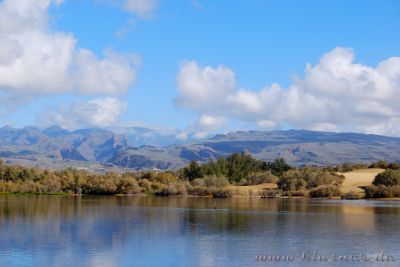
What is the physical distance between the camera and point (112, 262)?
39.1 metres

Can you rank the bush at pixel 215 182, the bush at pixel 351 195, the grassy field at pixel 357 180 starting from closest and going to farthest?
the bush at pixel 351 195 < the grassy field at pixel 357 180 < the bush at pixel 215 182

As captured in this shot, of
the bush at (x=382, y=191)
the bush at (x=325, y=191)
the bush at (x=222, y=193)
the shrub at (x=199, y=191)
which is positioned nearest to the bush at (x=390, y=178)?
the bush at (x=382, y=191)

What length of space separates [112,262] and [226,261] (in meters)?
6.59

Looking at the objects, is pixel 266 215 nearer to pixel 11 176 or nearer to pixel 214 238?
pixel 214 238

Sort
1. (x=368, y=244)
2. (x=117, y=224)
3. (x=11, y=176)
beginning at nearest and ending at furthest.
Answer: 1. (x=368, y=244)
2. (x=117, y=224)
3. (x=11, y=176)

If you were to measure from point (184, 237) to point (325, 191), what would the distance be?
8207cm

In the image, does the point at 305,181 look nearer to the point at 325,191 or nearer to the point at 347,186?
the point at 325,191

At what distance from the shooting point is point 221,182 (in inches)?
5502

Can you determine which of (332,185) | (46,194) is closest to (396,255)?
(332,185)

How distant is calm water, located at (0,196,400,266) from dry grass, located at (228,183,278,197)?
57.4 metres

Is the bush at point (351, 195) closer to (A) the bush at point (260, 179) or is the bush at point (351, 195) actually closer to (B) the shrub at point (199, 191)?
(A) the bush at point (260, 179)

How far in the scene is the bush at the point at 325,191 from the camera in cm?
12812

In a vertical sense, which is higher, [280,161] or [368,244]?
[280,161]

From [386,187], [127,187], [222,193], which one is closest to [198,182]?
[222,193]
